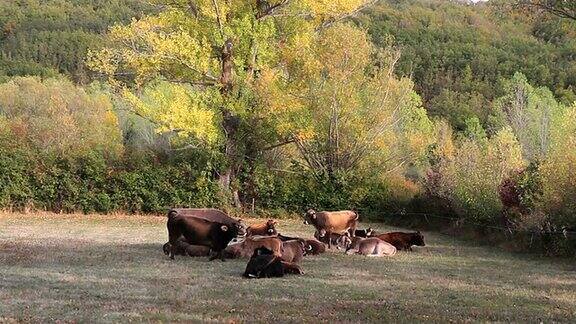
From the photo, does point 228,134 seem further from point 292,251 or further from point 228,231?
point 292,251

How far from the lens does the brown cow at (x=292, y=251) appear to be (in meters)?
14.6

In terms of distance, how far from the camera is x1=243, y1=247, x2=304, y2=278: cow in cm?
1270

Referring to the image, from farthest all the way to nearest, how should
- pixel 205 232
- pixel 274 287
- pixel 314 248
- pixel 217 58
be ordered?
1. pixel 217 58
2. pixel 314 248
3. pixel 205 232
4. pixel 274 287

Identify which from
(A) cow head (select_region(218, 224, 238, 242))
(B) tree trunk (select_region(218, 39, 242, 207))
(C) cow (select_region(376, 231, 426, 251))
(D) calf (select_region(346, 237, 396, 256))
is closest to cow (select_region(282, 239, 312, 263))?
(A) cow head (select_region(218, 224, 238, 242))

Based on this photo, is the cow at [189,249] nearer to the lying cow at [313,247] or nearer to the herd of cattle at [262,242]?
the herd of cattle at [262,242]

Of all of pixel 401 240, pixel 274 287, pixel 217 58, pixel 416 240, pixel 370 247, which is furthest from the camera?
pixel 217 58

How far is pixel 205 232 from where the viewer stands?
15477 mm

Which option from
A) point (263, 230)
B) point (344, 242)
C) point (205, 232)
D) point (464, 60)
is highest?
point (464, 60)

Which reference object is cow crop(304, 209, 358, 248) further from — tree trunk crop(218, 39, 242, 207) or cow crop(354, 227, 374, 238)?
tree trunk crop(218, 39, 242, 207)

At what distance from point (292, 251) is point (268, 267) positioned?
83.5 inches

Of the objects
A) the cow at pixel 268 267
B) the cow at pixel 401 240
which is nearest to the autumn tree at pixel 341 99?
the cow at pixel 401 240

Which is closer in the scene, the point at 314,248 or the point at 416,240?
the point at 314,248

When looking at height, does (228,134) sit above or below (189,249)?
above

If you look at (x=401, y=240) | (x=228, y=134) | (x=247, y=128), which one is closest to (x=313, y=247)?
(x=401, y=240)
